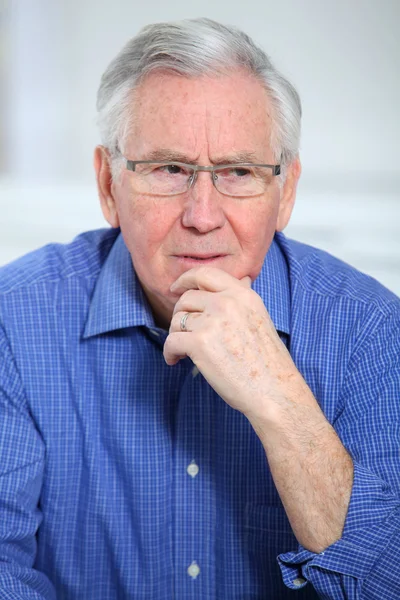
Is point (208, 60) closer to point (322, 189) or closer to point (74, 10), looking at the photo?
point (322, 189)

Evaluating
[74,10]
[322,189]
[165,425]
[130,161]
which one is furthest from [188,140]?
[74,10]

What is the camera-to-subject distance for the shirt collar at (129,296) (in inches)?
67.7

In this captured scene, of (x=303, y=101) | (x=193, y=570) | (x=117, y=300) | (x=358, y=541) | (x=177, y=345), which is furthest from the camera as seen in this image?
(x=303, y=101)

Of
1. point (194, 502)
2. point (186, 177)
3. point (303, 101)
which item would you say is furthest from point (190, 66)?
point (303, 101)

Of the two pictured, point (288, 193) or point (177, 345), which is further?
point (288, 193)

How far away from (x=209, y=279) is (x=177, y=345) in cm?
14

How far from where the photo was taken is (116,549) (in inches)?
65.0

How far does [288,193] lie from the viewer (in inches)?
70.1

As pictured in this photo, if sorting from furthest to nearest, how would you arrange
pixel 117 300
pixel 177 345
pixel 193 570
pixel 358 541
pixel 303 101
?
1. pixel 303 101
2. pixel 117 300
3. pixel 193 570
4. pixel 177 345
5. pixel 358 541

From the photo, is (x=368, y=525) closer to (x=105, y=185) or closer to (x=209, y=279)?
(x=209, y=279)

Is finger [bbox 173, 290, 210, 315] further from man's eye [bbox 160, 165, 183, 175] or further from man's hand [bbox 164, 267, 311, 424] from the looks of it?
man's eye [bbox 160, 165, 183, 175]

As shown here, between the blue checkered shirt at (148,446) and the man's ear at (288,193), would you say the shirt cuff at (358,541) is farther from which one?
the man's ear at (288,193)

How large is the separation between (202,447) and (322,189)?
2183 millimetres

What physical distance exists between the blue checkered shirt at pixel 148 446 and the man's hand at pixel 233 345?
216mm
